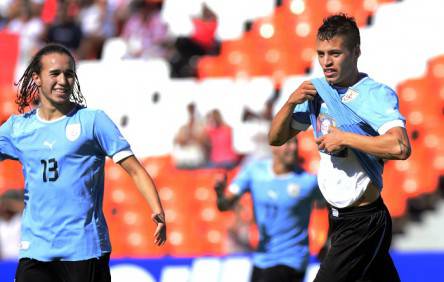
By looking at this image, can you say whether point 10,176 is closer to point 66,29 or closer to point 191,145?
point 66,29

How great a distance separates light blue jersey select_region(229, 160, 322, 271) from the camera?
6676 mm

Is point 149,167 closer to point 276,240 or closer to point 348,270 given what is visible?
point 276,240

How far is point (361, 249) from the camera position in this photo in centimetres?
411

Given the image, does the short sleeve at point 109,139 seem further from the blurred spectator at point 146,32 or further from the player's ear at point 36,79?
the blurred spectator at point 146,32

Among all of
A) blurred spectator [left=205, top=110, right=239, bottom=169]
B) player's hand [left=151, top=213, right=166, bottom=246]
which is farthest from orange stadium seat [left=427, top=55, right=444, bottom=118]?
player's hand [left=151, top=213, right=166, bottom=246]

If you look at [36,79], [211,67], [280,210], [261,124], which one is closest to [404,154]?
[36,79]

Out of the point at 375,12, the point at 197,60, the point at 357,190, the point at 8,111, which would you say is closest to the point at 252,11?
the point at 197,60

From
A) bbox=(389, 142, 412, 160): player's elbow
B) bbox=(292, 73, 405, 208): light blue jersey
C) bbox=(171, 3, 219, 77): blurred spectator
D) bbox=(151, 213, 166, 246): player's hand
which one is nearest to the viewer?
bbox=(389, 142, 412, 160): player's elbow

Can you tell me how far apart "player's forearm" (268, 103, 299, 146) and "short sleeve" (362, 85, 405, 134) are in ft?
1.37

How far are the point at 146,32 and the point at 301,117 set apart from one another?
6.91 metres

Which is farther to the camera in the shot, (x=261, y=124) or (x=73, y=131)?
(x=261, y=124)

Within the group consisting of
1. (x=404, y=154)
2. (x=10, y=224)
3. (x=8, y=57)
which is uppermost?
(x=8, y=57)

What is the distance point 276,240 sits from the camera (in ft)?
22.0

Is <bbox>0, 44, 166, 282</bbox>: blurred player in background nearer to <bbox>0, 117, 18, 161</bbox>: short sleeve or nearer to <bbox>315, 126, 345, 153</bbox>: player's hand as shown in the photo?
<bbox>0, 117, 18, 161</bbox>: short sleeve
